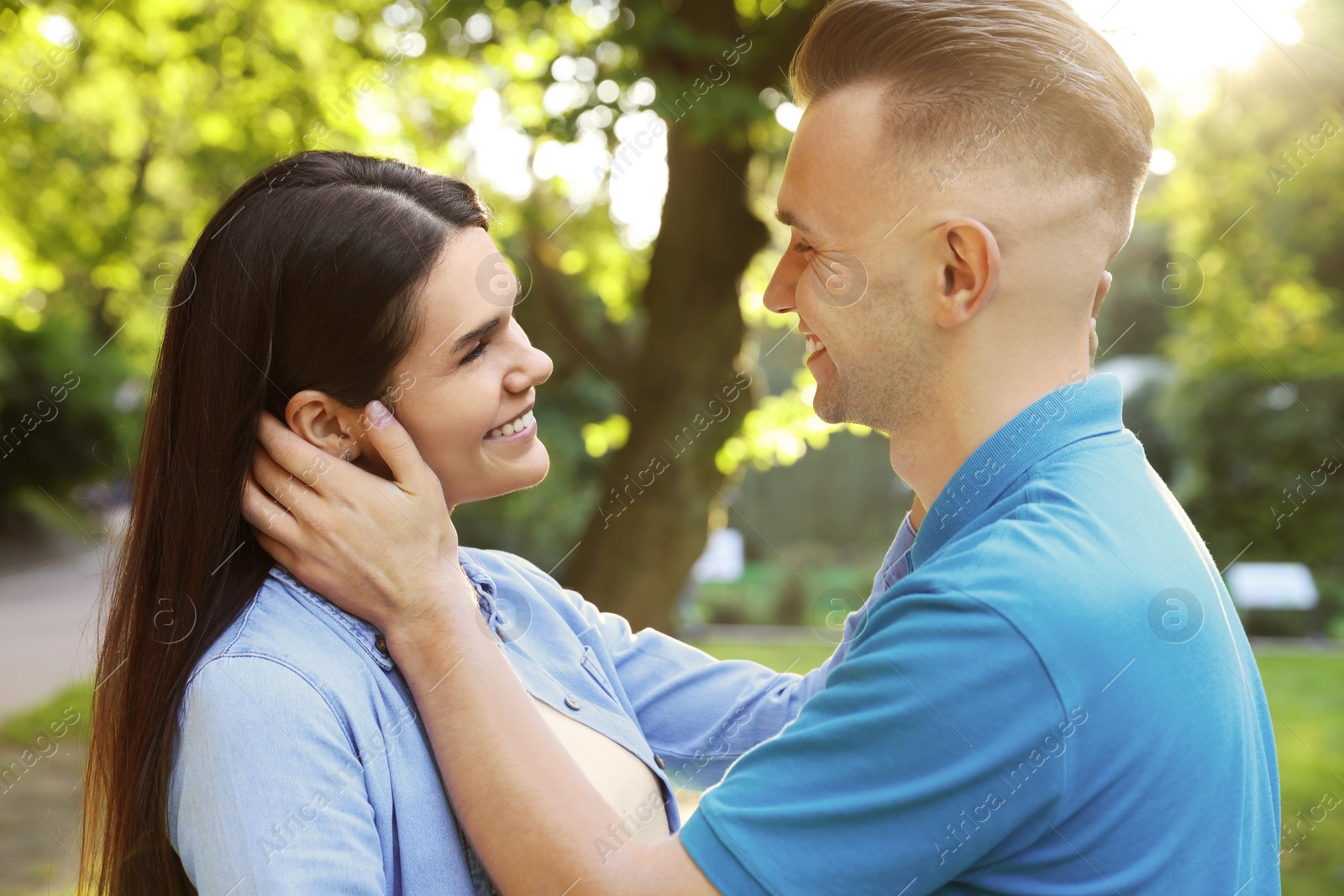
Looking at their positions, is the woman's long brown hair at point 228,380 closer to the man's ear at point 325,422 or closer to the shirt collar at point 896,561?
the man's ear at point 325,422

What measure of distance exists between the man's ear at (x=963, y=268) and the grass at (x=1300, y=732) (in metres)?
3.51

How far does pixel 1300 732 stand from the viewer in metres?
9.20

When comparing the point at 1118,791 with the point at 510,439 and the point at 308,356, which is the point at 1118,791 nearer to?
the point at 510,439

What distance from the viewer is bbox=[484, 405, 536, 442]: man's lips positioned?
207 cm

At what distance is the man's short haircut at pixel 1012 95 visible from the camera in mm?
1882

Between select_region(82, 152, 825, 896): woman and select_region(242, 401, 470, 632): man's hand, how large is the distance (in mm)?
19

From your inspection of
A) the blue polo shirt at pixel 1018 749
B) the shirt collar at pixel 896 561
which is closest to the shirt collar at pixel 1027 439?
the blue polo shirt at pixel 1018 749

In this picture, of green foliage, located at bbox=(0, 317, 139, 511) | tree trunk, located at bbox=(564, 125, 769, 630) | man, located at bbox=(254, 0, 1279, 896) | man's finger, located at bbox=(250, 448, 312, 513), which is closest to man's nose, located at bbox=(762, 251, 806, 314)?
man, located at bbox=(254, 0, 1279, 896)

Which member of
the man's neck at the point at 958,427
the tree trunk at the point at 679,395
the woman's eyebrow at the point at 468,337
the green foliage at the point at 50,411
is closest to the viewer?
the man's neck at the point at 958,427

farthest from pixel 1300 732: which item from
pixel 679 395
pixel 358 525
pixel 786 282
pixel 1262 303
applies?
pixel 358 525

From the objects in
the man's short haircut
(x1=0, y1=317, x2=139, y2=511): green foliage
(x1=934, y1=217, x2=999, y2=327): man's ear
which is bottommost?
(x1=0, y1=317, x2=139, y2=511): green foliage

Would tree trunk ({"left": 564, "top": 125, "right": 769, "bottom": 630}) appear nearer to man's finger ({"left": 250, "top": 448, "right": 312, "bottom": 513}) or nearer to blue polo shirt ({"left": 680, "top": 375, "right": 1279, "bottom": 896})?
man's finger ({"left": 250, "top": 448, "right": 312, "bottom": 513})

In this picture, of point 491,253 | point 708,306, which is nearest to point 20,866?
point 708,306

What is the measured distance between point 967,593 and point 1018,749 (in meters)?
0.22
